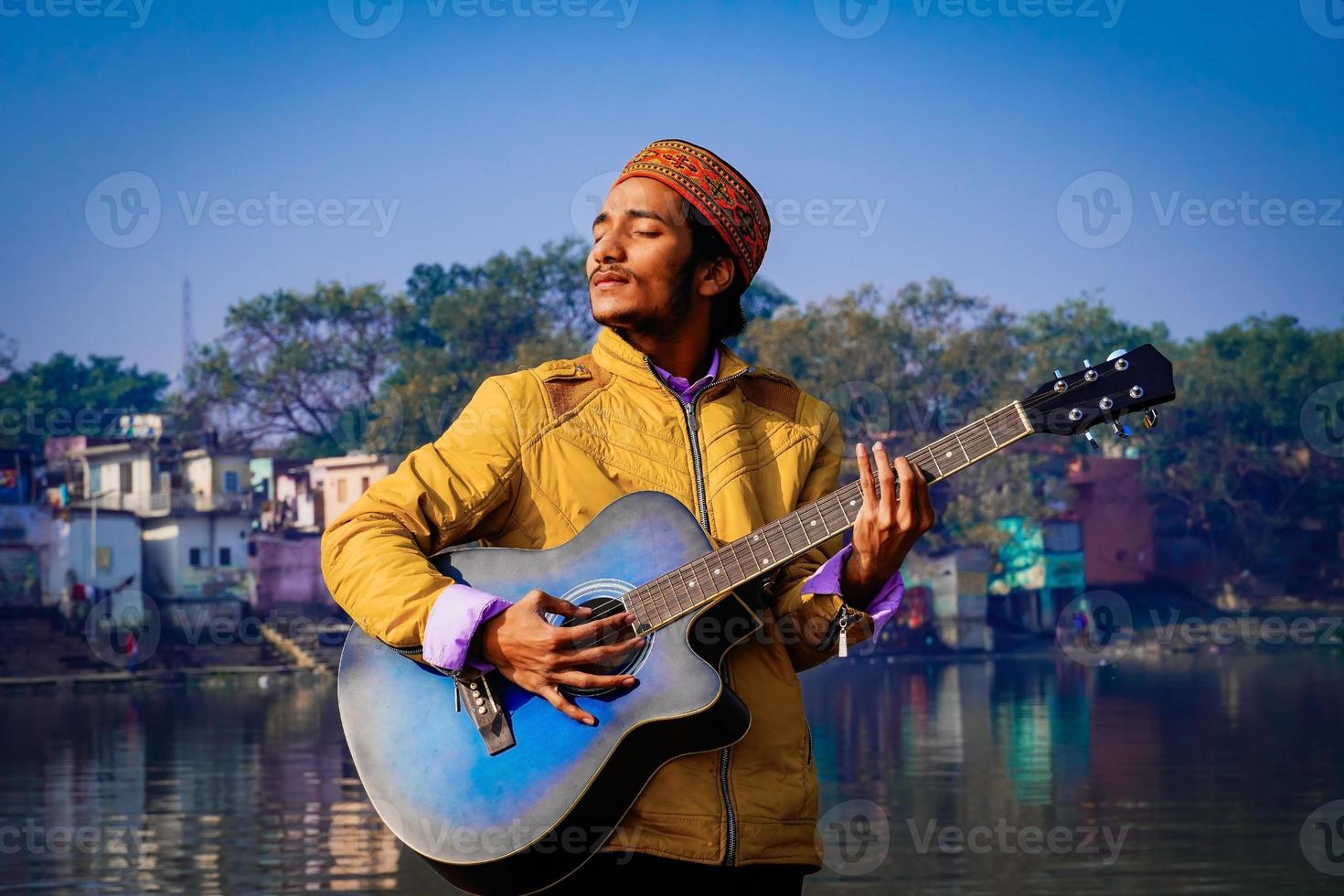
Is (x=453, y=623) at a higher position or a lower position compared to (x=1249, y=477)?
lower

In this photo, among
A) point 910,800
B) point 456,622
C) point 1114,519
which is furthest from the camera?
point 1114,519

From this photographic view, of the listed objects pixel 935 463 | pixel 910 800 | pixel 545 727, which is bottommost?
pixel 910 800

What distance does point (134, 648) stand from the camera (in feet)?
138

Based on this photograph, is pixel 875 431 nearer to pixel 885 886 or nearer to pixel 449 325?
pixel 449 325

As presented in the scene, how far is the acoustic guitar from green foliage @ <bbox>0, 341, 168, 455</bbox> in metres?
48.6

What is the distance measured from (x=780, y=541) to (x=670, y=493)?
218 mm

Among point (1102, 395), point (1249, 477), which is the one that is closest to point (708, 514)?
point (1102, 395)

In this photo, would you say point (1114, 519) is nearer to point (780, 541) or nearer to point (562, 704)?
point (780, 541)

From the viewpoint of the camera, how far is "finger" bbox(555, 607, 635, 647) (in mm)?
2742

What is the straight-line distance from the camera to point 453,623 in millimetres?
2744

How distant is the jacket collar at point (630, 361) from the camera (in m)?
3.02

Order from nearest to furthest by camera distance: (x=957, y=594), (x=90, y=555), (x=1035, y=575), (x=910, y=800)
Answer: (x=910, y=800) < (x=90, y=555) < (x=957, y=594) < (x=1035, y=575)

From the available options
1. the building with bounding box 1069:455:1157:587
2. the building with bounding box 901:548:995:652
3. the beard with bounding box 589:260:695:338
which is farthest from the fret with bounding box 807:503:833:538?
the building with bounding box 1069:455:1157:587

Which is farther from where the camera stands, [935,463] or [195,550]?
[195,550]
